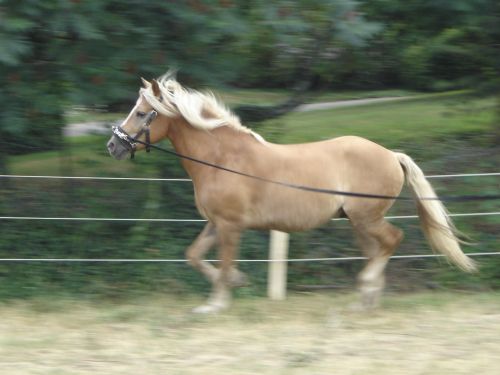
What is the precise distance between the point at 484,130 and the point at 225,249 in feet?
20.9

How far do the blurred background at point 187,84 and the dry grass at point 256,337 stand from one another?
1.93ft

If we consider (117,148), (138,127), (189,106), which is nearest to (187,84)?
(189,106)

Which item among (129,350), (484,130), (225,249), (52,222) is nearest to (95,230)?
(52,222)

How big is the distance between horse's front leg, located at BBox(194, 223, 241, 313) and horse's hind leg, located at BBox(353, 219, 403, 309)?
1.07 meters

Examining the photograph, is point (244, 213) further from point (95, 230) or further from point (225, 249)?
point (95, 230)

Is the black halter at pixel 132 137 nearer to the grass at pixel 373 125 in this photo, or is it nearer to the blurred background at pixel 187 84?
the blurred background at pixel 187 84

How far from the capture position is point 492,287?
8203 mm

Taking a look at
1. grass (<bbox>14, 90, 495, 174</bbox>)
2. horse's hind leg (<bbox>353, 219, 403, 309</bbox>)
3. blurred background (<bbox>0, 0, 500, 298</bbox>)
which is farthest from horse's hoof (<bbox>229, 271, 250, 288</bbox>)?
grass (<bbox>14, 90, 495, 174</bbox>)

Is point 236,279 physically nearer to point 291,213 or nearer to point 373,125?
point 291,213

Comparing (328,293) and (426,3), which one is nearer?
(328,293)

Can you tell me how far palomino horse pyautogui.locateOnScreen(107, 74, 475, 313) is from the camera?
674 centimetres

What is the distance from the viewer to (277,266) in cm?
760

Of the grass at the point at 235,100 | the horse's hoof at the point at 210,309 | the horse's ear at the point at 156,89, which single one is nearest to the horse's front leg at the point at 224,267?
the horse's hoof at the point at 210,309

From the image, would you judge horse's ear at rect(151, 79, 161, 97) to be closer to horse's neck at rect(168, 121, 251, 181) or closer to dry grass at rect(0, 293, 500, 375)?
horse's neck at rect(168, 121, 251, 181)
